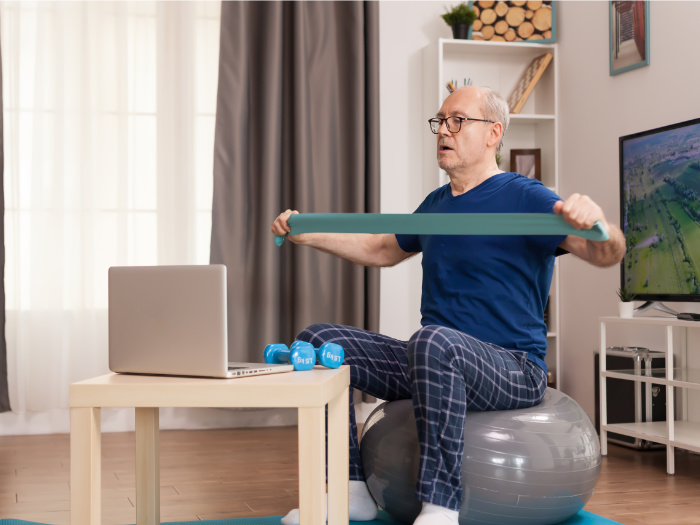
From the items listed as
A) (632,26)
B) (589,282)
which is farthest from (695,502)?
(632,26)

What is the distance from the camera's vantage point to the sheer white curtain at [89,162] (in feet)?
11.9

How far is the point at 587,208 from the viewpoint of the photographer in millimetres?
1610

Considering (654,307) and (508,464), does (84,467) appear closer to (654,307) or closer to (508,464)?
(508,464)

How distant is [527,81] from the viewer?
4.09 meters

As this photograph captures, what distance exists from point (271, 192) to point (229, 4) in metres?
0.89

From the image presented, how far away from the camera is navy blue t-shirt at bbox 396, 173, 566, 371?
78.3 inches

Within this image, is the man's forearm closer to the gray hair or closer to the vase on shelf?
the gray hair

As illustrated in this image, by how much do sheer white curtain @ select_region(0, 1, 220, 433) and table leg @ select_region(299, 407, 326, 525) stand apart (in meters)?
2.48

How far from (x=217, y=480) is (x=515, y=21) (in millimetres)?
2649

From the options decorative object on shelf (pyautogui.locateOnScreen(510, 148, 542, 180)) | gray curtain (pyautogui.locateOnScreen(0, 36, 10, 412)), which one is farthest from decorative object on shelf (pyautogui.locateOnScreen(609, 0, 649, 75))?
gray curtain (pyautogui.locateOnScreen(0, 36, 10, 412))

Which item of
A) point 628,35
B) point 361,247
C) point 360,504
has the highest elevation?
point 628,35

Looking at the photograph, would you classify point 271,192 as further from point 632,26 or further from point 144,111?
point 632,26

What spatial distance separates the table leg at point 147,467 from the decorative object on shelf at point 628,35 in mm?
2572

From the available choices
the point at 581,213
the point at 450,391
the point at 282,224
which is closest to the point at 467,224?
the point at 581,213
